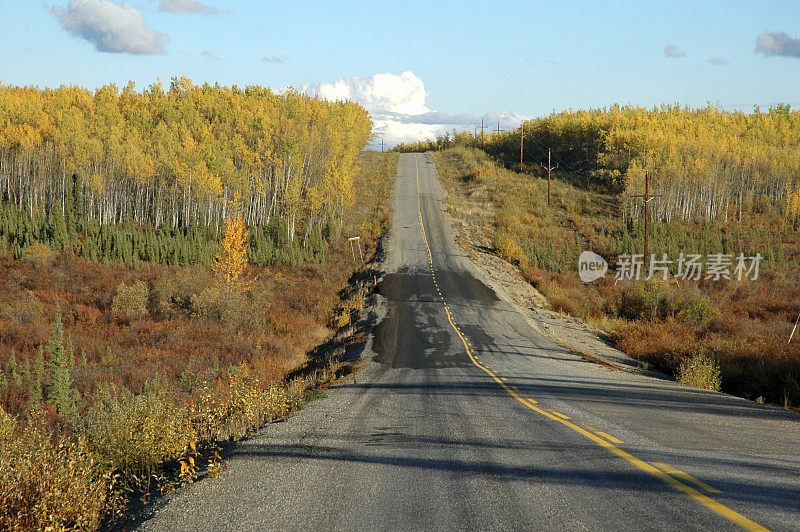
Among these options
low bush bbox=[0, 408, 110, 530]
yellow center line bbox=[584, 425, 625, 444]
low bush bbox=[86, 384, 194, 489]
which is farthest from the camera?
yellow center line bbox=[584, 425, 625, 444]

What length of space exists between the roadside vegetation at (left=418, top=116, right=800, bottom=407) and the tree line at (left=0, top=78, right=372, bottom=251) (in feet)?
63.5

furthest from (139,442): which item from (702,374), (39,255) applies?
(39,255)

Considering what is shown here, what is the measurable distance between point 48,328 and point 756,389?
37975 mm

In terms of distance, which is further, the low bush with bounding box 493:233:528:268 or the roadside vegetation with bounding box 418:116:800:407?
the low bush with bounding box 493:233:528:268

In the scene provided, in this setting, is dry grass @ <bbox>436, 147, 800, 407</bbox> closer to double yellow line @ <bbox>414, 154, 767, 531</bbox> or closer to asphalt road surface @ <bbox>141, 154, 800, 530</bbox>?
asphalt road surface @ <bbox>141, 154, 800, 530</bbox>

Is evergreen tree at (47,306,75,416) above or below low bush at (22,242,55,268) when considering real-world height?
below

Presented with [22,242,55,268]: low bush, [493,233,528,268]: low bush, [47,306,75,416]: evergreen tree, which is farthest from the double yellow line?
[22,242,55,268]: low bush

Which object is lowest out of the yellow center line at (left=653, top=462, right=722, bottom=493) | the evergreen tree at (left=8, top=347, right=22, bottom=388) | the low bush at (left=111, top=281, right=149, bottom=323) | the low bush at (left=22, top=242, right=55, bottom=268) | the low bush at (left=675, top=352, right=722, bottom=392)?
the evergreen tree at (left=8, top=347, right=22, bottom=388)

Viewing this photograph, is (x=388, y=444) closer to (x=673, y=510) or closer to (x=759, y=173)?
(x=673, y=510)

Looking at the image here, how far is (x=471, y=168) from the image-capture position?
3091 inches

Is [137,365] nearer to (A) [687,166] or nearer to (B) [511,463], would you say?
(B) [511,463]

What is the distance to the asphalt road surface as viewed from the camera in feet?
15.1

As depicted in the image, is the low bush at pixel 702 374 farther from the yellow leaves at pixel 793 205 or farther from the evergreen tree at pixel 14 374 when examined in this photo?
the yellow leaves at pixel 793 205

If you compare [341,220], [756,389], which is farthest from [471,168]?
[756,389]
